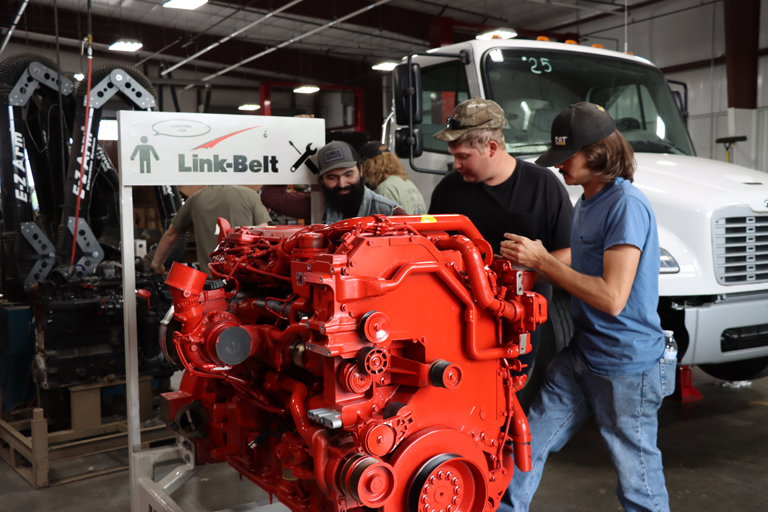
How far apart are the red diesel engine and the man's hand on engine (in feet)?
0.17

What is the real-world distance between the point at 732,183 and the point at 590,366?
2170 millimetres

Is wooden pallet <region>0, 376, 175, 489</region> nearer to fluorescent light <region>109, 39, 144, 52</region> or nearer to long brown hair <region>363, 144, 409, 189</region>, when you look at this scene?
long brown hair <region>363, 144, 409, 189</region>

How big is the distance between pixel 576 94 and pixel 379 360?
329 cm

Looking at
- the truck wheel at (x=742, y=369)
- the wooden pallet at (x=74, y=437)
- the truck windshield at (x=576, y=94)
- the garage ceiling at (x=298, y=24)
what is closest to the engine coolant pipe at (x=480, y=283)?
the truck windshield at (x=576, y=94)

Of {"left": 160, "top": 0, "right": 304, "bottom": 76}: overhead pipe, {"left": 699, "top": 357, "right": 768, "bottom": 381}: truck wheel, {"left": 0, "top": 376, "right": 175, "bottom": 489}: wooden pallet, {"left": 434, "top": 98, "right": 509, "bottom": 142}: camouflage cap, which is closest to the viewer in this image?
{"left": 434, "top": 98, "right": 509, "bottom": 142}: camouflage cap

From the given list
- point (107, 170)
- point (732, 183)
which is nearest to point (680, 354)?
point (732, 183)

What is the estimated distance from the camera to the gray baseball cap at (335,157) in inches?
121

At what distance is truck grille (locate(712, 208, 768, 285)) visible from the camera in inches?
138

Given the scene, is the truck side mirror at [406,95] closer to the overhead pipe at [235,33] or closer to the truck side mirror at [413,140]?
the truck side mirror at [413,140]

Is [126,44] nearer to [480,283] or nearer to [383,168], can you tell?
[383,168]

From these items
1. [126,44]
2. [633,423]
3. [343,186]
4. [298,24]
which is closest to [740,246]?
[633,423]

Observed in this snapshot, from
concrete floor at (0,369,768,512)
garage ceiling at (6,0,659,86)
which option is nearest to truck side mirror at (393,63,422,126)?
concrete floor at (0,369,768,512)

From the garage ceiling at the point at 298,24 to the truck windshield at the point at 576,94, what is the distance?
8.00 meters

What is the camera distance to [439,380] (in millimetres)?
1829
